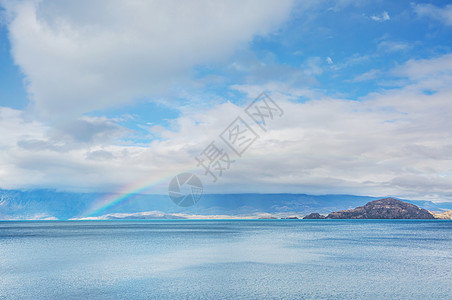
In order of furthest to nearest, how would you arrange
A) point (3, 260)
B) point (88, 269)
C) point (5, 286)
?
point (3, 260) < point (88, 269) < point (5, 286)

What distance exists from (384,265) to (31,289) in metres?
54.8

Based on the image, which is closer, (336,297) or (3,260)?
(336,297)

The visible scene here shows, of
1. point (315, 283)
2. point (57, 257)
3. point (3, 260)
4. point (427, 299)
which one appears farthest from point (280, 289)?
point (3, 260)

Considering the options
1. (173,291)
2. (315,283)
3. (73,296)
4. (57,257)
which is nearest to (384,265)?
(315,283)

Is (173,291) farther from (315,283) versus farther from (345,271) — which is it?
(345,271)

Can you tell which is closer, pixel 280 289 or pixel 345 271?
pixel 280 289

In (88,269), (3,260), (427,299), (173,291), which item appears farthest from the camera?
(3,260)

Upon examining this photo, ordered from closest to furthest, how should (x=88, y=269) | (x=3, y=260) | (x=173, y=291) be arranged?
(x=173, y=291) → (x=88, y=269) → (x=3, y=260)

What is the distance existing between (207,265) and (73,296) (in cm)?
2606

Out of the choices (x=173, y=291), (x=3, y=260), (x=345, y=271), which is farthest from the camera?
(x=3, y=260)

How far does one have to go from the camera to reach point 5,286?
142ft

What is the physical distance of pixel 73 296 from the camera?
38094 mm

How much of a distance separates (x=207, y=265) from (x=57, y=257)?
35.3m

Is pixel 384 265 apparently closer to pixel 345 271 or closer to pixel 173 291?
pixel 345 271
